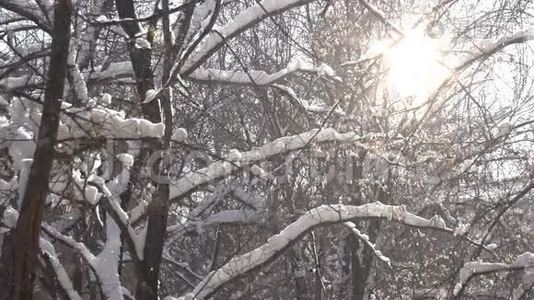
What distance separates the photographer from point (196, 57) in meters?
6.55

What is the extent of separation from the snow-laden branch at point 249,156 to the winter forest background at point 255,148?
23mm

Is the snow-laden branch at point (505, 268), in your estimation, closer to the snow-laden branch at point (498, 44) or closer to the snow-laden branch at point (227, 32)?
the snow-laden branch at point (498, 44)

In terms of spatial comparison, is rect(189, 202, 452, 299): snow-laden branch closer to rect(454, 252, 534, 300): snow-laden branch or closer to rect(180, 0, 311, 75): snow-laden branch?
rect(454, 252, 534, 300): snow-laden branch

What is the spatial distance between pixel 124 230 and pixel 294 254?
416 cm

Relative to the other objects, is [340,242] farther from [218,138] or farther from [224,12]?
[224,12]

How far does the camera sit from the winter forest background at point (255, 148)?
4.07 meters

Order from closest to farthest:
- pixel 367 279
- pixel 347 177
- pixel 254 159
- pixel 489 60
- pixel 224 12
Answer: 1. pixel 489 60
2. pixel 254 159
3. pixel 347 177
4. pixel 367 279
5. pixel 224 12

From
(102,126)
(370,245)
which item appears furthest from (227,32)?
(102,126)

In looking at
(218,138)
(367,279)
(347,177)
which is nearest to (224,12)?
(218,138)

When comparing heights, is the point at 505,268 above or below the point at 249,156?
below

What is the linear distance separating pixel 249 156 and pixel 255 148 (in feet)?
1.29

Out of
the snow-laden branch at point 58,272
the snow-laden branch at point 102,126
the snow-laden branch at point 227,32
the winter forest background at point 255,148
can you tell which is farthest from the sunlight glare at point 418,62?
the snow-laden branch at point 58,272

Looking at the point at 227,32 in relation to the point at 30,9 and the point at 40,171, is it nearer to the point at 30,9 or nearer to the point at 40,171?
the point at 30,9

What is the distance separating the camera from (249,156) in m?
7.09
